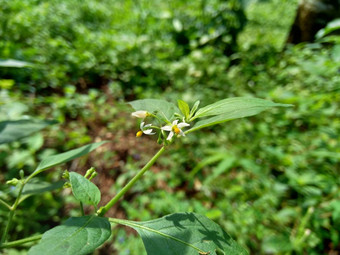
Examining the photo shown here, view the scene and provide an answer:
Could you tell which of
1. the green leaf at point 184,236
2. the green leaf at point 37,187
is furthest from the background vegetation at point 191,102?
the green leaf at point 184,236

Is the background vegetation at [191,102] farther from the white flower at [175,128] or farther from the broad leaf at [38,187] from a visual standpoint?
the white flower at [175,128]

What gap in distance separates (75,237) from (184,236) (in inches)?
7.7

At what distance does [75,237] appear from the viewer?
430 millimetres

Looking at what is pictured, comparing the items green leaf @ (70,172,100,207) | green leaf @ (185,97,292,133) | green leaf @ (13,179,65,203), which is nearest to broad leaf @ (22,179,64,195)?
green leaf @ (13,179,65,203)

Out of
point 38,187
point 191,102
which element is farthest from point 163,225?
point 191,102

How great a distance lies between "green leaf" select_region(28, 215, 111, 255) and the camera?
0.40m

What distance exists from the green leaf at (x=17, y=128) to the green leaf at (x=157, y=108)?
16.7 inches

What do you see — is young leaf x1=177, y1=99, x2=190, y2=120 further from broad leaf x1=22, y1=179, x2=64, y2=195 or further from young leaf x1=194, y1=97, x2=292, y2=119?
broad leaf x1=22, y1=179, x2=64, y2=195

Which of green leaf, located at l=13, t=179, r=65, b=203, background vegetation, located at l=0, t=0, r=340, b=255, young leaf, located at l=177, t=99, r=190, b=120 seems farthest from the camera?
background vegetation, located at l=0, t=0, r=340, b=255

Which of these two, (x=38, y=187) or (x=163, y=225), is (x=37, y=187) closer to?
(x=38, y=187)

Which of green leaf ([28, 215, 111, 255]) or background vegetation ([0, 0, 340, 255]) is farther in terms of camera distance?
background vegetation ([0, 0, 340, 255])

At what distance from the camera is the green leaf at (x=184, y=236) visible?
0.48 m

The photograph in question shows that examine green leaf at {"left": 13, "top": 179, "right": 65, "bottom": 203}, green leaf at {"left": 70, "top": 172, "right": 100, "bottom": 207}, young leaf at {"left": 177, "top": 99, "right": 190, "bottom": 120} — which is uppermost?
young leaf at {"left": 177, "top": 99, "right": 190, "bottom": 120}

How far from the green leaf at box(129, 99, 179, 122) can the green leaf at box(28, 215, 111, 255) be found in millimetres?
231
